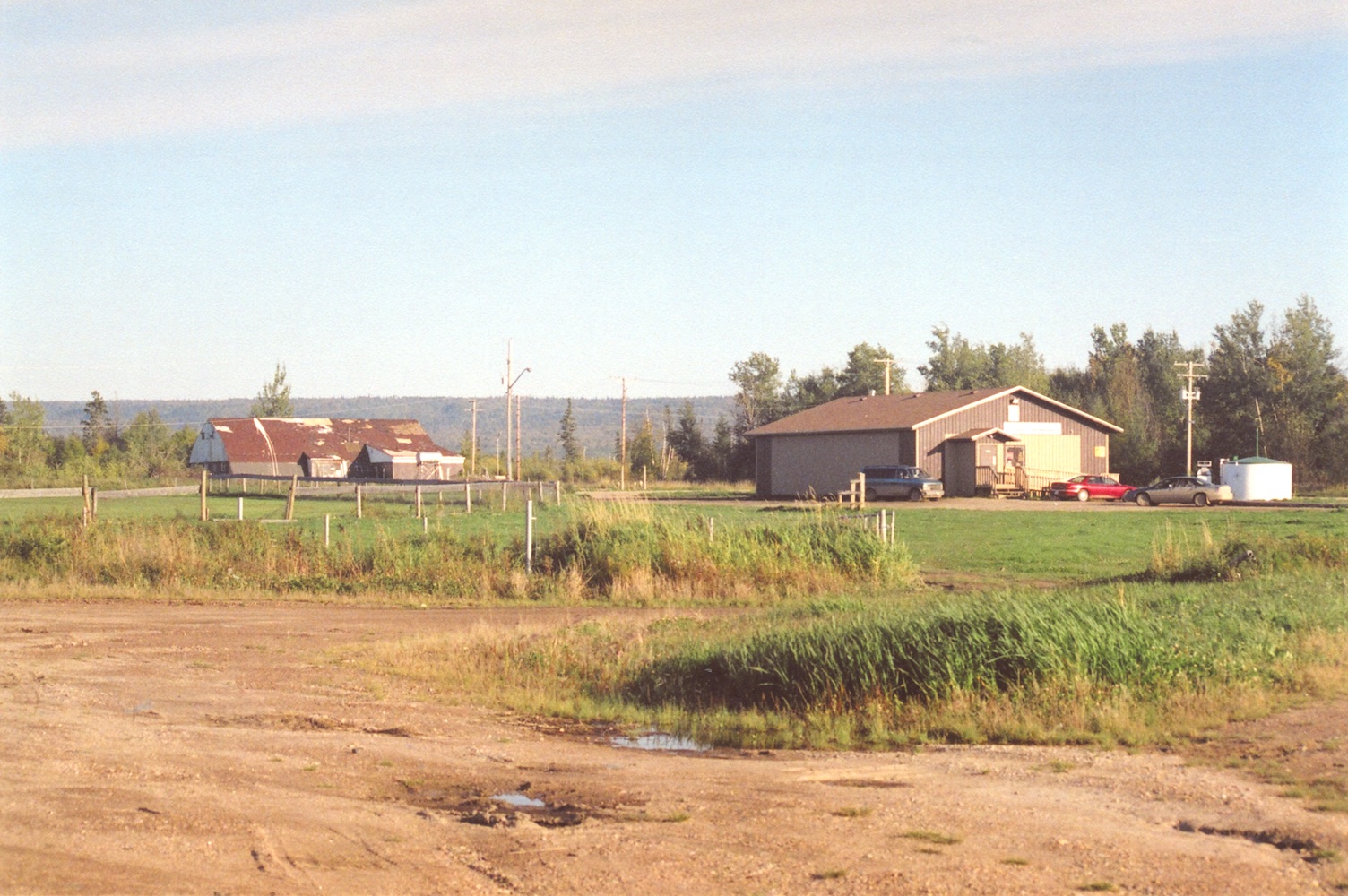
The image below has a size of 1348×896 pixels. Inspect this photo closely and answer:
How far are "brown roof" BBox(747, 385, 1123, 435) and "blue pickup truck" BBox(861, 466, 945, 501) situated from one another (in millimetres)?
3263

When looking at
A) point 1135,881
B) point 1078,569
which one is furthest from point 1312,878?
point 1078,569

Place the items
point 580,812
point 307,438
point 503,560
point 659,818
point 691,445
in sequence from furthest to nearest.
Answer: point 307,438 → point 691,445 → point 503,560 → point 580,812 → point 659,818

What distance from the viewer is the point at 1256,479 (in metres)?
54.5

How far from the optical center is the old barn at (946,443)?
5988 cm

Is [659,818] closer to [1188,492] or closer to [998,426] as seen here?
[1188,492]

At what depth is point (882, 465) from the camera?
59844 mm

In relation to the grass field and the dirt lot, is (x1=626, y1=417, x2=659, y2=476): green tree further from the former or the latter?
the dirt lot

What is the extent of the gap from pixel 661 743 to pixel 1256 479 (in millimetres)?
49162

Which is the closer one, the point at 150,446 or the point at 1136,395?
the point at 1136,395

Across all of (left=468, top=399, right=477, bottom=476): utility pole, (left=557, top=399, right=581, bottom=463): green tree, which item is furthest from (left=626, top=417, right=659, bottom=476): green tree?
(left=557, top=399, right=581, bottom=463): green tree

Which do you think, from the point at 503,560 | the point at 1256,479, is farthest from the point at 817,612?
the point at 1256,479

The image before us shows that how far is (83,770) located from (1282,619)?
40.5ft

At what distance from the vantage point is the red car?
5766 centimetres

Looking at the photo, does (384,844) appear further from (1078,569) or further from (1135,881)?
(1078,569)
